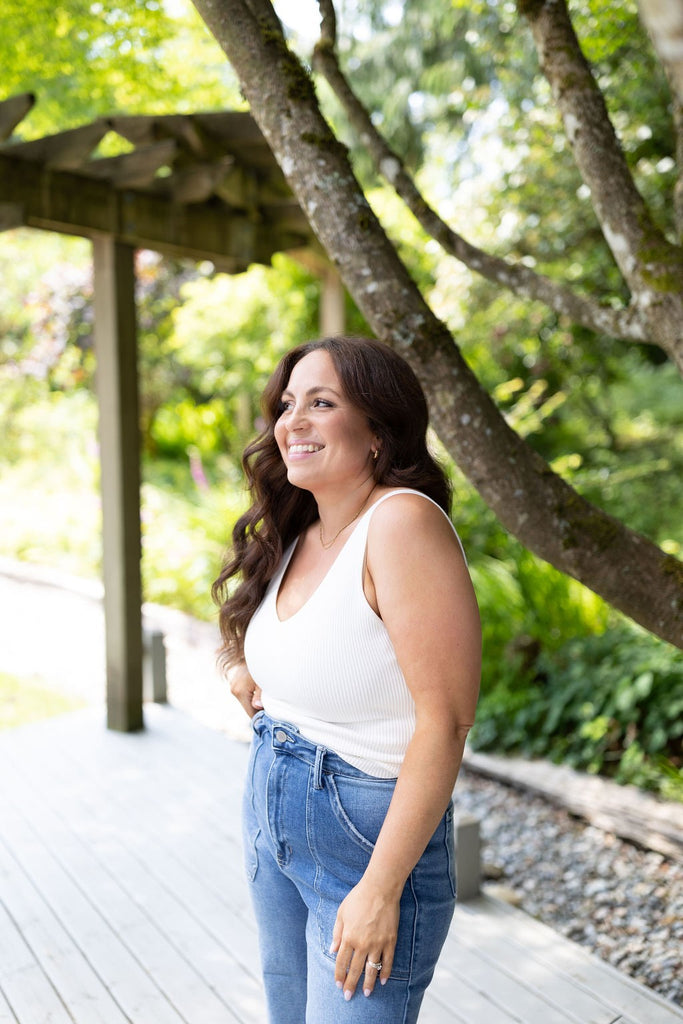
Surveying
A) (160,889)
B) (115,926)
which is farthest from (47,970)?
(160,889)

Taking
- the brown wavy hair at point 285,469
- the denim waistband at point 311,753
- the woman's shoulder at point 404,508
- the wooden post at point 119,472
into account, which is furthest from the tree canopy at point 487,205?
the wooden post at point 119,472

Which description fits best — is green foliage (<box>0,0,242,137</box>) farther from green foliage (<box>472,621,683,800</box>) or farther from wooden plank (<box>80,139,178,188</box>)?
green foliage (<box>472,621,683,800</box>)

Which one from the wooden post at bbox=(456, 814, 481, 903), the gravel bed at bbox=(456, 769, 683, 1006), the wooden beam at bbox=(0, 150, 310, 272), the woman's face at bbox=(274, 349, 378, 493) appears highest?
the wooden beam at bbox=(0, 150, 310, 272)

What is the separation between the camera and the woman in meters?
1.24

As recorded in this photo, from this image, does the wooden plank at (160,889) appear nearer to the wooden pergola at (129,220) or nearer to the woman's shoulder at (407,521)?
the wooden pergola at (129,220)

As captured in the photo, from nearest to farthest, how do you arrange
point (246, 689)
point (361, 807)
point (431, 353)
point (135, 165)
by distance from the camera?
point (361, 807)
point (246, 689)
point (431, 353)
point (135, 165)

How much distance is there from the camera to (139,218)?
152 inches

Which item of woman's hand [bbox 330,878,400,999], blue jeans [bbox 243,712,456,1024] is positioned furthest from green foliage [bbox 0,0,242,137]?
woman's hand [bbox 330,878,400,999]

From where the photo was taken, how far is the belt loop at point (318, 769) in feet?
4.49

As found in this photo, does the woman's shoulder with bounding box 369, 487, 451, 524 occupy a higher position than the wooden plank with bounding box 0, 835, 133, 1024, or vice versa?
the woman's shoulder with bounding box 369, 487, 451, 524

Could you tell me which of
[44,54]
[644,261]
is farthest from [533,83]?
[644,261]

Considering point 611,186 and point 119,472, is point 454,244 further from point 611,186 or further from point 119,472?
point 119,472

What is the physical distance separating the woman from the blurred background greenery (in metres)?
2.67

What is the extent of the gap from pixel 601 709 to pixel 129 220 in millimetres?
3072
